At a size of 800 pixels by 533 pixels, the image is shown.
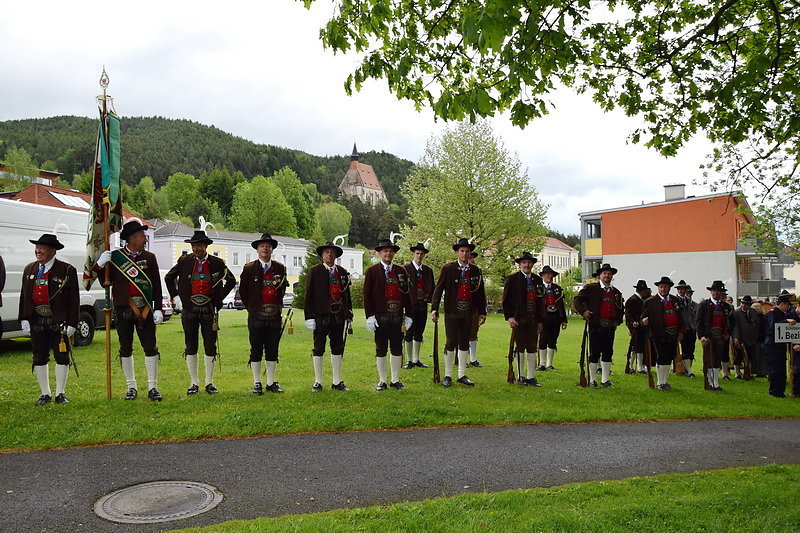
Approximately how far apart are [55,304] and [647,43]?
9897 mm

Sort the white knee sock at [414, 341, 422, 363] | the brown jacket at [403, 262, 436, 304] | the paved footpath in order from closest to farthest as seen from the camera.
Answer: the paved footpath
the brown jacket at [403, 262, 436, 304]
the white knee sock at [414, 341, 422, 363]

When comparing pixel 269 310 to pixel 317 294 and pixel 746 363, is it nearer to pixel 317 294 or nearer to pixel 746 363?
pixel 317 294

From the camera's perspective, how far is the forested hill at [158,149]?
416ft

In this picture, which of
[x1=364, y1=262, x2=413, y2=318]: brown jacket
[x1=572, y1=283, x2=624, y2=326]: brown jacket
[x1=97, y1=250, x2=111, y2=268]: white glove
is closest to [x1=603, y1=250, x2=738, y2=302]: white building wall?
[x1=572, y1=283, x2=624, y2=326]: brown jacket

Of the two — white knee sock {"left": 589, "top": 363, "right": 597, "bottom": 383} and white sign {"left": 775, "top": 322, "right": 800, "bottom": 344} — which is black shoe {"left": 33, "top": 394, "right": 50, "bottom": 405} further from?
white sign {"left": 775, "top": 322, "right": 800, "bottom": 344}

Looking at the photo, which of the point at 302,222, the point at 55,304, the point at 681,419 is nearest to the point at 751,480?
the point at 681,419

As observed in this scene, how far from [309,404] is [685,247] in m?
45.4

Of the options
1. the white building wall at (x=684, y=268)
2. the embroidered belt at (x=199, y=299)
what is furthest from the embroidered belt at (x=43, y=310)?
the white building wall at (x=684, y=268)

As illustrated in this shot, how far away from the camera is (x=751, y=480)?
239 inches

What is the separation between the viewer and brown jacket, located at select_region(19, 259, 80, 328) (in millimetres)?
8328

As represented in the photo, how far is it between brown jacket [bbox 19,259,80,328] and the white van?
4.00 metres

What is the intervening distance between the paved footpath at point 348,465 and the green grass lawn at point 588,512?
36 centimetres

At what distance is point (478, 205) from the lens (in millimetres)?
40531

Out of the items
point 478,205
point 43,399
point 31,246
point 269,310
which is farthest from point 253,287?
point 478,205
